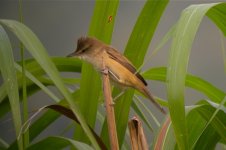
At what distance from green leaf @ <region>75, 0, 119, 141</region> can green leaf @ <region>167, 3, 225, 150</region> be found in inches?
7.9

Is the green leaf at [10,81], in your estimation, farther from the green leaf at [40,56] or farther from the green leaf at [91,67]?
the green leaf at [91,67]

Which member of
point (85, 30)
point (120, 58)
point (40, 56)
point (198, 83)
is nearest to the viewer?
point (40, 56)

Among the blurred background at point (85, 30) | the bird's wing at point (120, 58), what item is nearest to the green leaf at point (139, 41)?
the bird's wing at point (120, 58)

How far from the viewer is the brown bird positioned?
22.4 inches

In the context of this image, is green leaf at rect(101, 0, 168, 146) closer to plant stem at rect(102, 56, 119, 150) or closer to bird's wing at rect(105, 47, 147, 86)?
bird's wing at rect(105, 47, 147, 86)

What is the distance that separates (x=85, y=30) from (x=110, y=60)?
71 centimetres

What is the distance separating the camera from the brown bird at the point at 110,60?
570 millimetres

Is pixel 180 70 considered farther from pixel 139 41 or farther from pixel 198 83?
pixel 198 83

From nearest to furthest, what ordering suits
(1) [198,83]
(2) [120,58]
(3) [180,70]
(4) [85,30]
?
(3) [180,70] → (2) [120,58] → (1) [198,83] → (4) [85,30]

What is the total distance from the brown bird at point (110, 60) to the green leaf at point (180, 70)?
0.16 meters

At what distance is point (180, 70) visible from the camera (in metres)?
0.39

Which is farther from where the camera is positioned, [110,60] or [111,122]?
[110,60]

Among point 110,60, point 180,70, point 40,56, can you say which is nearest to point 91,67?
point 110,60

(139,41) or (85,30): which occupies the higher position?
(139,41)
